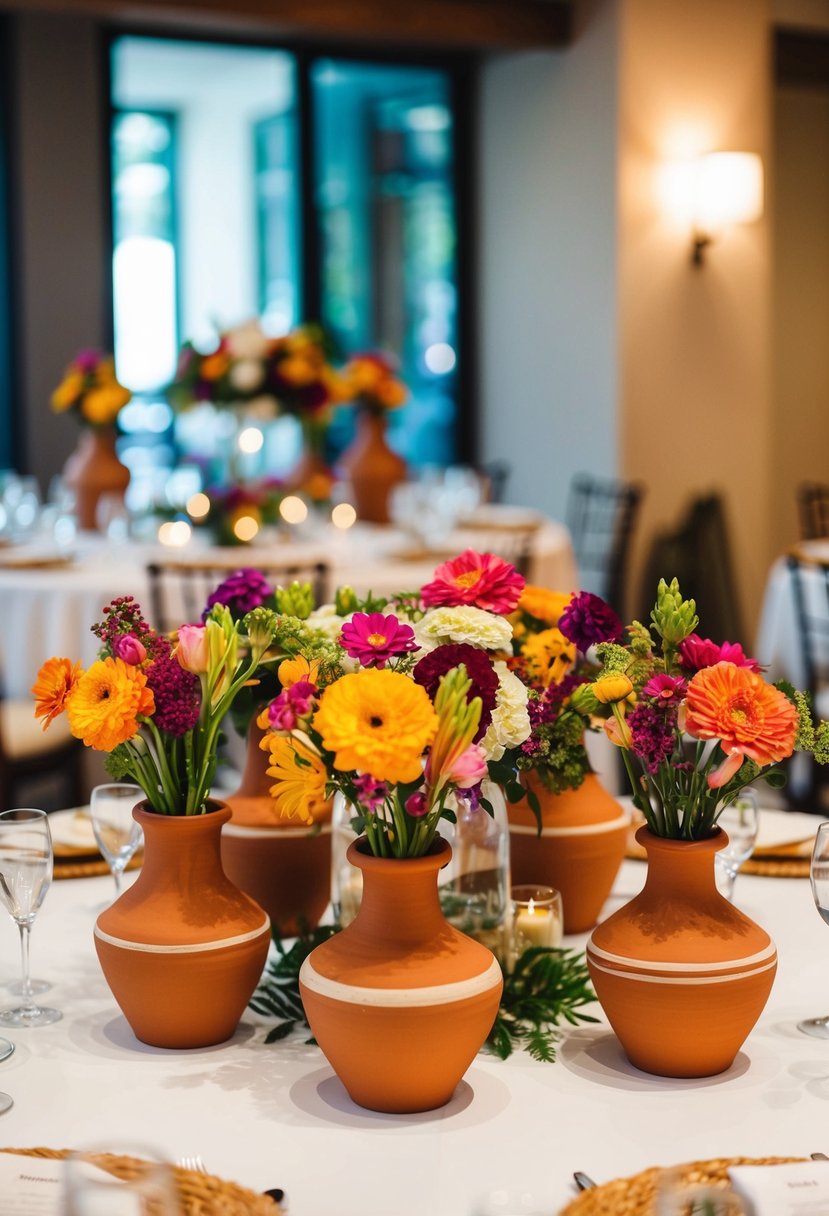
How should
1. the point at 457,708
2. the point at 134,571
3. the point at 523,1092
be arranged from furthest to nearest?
the point at 134,571
the point at 523,1092
the point at 457,708

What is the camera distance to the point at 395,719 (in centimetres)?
104

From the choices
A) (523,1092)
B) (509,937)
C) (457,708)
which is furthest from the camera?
(509,937)

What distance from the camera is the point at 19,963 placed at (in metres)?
1.47

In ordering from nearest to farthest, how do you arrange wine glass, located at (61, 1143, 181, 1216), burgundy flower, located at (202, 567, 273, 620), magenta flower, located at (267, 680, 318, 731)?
1. wine glass, located at (61, 1143, 181, 1216)
2. magenta flower, located at (267, 680, 318, 731)
3. burgundy flower, located at (202, 567, 273, 620)

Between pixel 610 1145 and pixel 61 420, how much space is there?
211 inches

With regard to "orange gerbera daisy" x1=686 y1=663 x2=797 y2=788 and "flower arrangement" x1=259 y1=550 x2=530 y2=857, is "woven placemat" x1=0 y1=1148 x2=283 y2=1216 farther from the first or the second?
"orange gerbera daisy" x1=686 y1=663 x2=797 y2=788

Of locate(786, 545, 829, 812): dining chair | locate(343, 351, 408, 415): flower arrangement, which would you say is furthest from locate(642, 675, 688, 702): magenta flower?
locate(343, 351, 408, 415): flower arrangement

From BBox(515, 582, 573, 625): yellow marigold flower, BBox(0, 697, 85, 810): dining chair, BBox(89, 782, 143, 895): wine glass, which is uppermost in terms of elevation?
BBox(515, 582, 573, 625): yellow marigold flower

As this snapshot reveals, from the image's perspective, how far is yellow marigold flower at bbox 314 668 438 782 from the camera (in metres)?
1.02

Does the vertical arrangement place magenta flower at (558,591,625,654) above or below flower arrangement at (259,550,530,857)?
above

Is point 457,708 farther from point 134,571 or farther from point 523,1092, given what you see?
point 134,571

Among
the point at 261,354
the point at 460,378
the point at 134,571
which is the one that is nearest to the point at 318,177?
the point at 460,378

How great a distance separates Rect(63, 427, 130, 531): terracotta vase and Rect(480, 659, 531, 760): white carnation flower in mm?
3405

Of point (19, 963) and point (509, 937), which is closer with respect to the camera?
point (509, 937)
